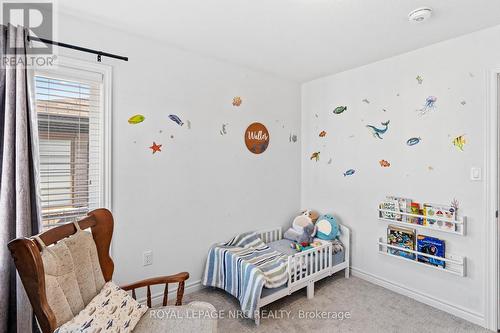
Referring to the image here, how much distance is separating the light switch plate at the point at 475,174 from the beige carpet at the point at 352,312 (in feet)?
3.96

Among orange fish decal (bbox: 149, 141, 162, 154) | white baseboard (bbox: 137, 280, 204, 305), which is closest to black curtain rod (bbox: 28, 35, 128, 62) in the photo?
orange fish decal (bbox: 149, 141, 162, 154)

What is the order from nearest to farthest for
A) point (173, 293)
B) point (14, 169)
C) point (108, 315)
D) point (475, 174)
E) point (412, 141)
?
point (108, 315) → point (14, 169) → point (475, 174) → point (173, 293) → point (412, 141)

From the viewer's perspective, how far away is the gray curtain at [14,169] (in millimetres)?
1569

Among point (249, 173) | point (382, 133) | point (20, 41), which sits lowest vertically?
point (249, 173)

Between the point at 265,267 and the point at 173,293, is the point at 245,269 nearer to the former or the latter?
the point at 265,267

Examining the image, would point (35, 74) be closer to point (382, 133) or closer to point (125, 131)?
point (125, 131)

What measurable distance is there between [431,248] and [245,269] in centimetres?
173

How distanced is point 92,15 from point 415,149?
3024 millimetres

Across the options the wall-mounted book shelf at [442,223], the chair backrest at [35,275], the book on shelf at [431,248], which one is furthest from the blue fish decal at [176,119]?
the book on shelf at [431,248]

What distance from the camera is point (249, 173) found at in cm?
A: 309

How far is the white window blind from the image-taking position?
Result: 6.23 ft

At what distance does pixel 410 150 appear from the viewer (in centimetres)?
257

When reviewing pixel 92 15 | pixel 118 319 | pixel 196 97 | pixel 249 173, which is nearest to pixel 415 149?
pixel 249 173
